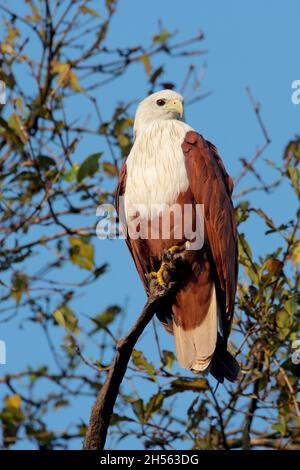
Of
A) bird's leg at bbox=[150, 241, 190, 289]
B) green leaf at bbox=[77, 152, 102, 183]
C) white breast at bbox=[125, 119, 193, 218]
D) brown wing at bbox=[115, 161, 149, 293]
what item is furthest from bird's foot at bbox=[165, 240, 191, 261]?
green leaf at bbox=[77, 152, 102, 183]

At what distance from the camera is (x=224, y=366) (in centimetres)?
563

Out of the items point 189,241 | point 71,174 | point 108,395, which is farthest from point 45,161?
point 108,395

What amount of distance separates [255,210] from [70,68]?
215 centimetres

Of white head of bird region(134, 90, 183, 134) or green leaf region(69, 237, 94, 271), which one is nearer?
white head of bird region(134, 90, 183, 134)

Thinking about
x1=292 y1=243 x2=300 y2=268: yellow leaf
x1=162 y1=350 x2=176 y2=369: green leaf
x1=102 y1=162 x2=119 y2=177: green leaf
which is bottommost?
x1=162 y1=350 x2=176 y2=369: green leaf

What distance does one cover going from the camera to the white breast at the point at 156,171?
5.78 m

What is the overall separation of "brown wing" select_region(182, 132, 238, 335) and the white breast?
0.23ft

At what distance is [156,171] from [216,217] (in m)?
0.44

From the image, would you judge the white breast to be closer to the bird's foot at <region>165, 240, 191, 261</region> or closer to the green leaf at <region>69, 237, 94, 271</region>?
the bird's foot at <region>165, 240, 191, 261</region>

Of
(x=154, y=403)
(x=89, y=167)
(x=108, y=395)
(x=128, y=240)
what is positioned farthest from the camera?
(x=89, y=167)

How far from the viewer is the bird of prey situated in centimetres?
576

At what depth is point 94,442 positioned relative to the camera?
15.0 ft

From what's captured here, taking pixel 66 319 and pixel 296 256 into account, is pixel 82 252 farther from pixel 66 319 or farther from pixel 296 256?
pixel 296 256

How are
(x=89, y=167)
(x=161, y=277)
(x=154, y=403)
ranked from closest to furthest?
(x=161, y=277)
(x=154, y=403)
(x=89, y=167)
